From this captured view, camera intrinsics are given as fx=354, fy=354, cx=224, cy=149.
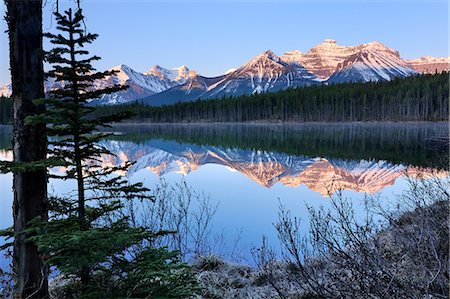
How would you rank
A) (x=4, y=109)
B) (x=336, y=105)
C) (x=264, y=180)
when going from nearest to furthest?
(x=264, y=180), (x=4, y=109), (x=336, y=105)

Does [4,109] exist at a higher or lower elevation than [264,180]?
higher

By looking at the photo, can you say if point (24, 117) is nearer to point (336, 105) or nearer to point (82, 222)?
point (82, 222)

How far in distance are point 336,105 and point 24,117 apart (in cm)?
10597

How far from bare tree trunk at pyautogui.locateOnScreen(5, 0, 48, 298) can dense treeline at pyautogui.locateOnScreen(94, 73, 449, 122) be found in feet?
305

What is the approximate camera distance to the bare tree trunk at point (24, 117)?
418 cm

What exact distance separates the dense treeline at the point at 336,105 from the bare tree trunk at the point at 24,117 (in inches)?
3655

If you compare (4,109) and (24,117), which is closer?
(24,117)

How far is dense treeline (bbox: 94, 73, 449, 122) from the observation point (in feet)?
297

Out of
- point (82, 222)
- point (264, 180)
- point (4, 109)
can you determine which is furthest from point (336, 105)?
point (82, 222)

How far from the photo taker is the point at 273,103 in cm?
11625

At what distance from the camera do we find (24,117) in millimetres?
4176

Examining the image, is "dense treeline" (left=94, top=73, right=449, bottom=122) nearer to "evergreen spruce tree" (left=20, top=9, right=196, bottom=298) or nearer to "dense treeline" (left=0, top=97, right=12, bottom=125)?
"dense treeline" (left=0, top=97, right=12, bottom=125)

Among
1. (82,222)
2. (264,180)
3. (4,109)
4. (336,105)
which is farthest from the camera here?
(336,105)

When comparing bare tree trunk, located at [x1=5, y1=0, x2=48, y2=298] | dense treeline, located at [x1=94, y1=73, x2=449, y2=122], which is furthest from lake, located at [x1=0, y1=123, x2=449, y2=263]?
dense treeline, located at [x1=94, y1=73, x2=449, y2=122]
